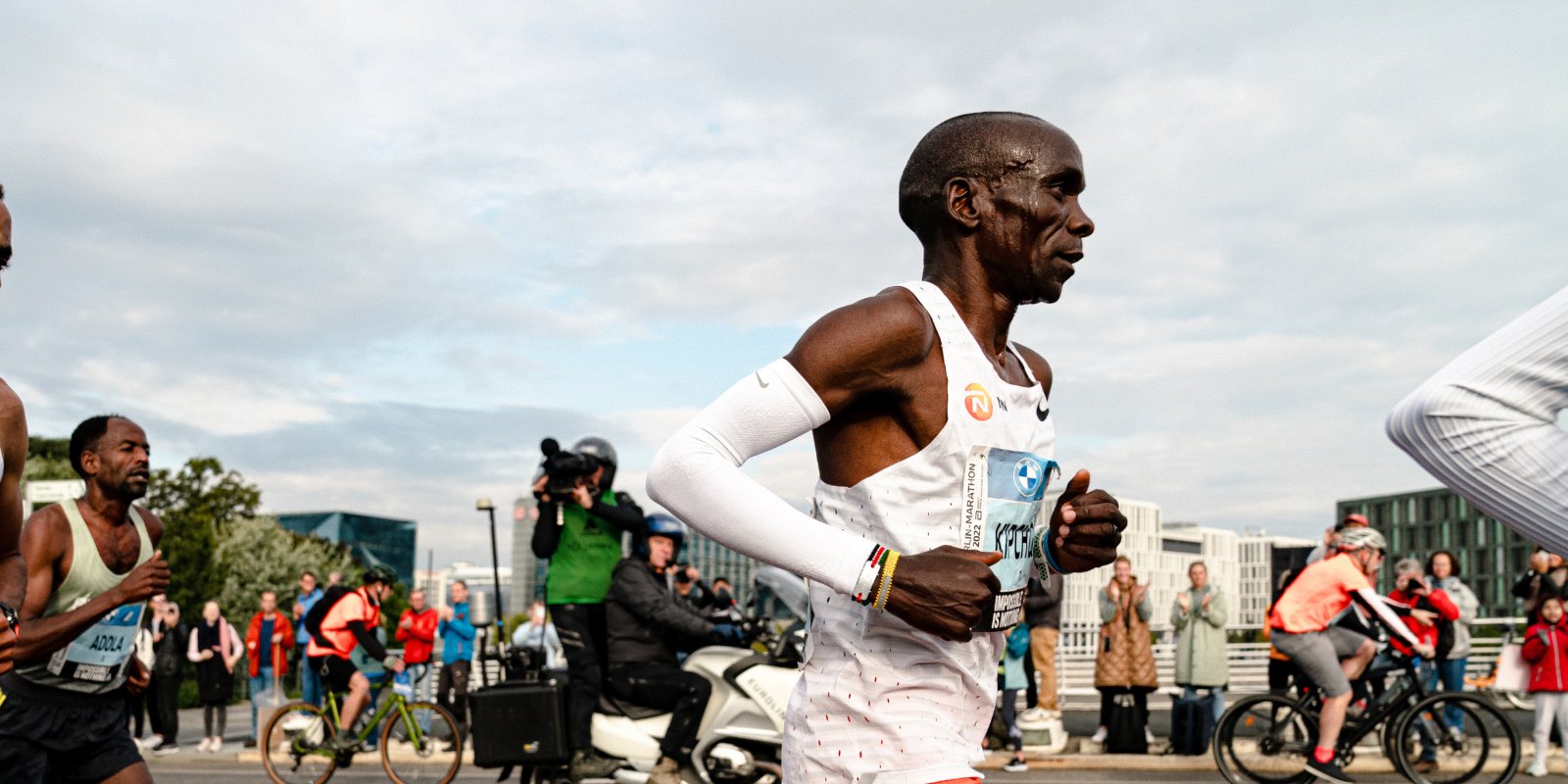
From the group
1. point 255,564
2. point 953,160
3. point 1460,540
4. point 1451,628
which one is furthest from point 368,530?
point 953,160

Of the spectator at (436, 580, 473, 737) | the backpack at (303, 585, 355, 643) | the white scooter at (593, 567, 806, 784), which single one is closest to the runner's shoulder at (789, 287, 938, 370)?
the white scooter at (593, 567, 806, 784)

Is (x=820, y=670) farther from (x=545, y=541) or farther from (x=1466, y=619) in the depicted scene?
(x=1466, y=619)

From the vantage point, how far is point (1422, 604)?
11.5 metres

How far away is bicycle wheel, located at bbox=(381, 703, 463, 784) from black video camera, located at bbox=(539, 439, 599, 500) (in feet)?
12.0

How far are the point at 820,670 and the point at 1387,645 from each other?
8.90 metres

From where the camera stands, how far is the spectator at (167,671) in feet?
50.6

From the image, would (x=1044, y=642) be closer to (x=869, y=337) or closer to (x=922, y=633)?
(x=922, y=633)

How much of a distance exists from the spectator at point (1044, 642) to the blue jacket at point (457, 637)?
6.23 metres

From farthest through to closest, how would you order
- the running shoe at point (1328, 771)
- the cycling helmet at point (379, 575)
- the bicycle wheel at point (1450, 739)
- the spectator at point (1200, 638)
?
the cycling helmet at point (379, 575), the spectator at point (1200, 638), the bicycle wheel at point (1450, 739), the running shoe at point (1328, 771)

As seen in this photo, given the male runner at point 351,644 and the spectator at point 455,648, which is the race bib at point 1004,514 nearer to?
the male runner at point 351,644

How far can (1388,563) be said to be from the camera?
13962 cm

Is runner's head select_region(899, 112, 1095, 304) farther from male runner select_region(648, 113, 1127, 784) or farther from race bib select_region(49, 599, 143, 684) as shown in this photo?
race bib select_region(49, 599, 143, 684)

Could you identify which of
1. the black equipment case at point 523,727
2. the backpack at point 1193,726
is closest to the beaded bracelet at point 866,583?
the black equipment case at point 523,727

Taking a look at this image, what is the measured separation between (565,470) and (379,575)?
5372 millimetres
